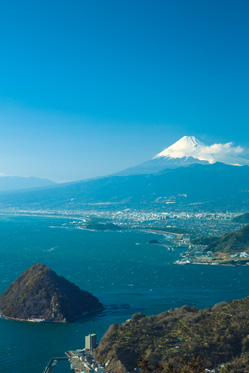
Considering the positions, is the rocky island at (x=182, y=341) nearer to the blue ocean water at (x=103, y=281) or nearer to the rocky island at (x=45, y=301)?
the blue ocean water at (x=103, y=281)

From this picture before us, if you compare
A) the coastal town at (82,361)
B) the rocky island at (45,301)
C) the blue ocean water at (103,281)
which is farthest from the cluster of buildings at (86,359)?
the rocky island at (45,301)

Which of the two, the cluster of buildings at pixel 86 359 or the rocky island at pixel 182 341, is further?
the cluster of buildings at pixel 86 359

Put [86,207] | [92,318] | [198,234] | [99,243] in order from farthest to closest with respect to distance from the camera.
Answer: [86,207], [198,234], [99,243], [92,318]

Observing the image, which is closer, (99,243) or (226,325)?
(226,325)

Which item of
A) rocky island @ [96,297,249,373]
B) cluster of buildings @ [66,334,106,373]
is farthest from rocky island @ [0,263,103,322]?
rocky island @ [96,297,249,373]

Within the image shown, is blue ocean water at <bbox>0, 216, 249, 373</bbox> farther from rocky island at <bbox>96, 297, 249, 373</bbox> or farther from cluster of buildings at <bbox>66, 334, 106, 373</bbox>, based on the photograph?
rocky island at <bbox>96, 297, 249, 373</bbox>

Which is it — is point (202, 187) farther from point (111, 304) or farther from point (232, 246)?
point (111, 304)

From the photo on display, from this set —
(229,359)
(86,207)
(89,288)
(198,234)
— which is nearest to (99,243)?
(198,234)
